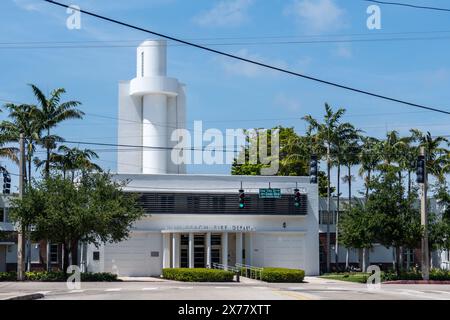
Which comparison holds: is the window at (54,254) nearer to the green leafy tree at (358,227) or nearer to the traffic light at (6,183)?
the green leafy tree at (358,227)

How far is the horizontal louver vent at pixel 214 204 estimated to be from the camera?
192ft

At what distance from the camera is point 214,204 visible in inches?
2344

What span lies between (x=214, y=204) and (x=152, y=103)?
13.8 m

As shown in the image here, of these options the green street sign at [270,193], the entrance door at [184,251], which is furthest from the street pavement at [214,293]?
the entrance door at [184,251]

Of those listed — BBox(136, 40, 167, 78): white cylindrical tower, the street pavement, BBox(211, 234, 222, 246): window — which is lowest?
the street pavement

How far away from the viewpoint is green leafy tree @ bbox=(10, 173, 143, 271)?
47.0 m

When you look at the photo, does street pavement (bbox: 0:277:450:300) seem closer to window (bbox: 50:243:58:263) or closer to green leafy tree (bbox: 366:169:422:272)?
green leafy tree (bbox: 366:169:422:272)

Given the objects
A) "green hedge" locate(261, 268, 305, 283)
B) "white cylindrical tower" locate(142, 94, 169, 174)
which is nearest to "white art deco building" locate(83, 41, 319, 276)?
"white cylindrical tower" locate(142, 94, 169, 174)

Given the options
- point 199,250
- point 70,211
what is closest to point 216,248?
point 199,250

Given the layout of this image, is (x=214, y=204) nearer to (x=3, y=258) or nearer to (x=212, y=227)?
(x=212, y=227)

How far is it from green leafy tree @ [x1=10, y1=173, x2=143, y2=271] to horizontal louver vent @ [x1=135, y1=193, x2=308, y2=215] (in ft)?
27.3

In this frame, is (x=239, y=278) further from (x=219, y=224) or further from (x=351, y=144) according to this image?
(x=351, y=144)

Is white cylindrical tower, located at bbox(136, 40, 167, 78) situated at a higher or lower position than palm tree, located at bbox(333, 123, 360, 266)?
higher

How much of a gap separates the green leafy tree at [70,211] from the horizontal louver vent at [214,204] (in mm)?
8316
